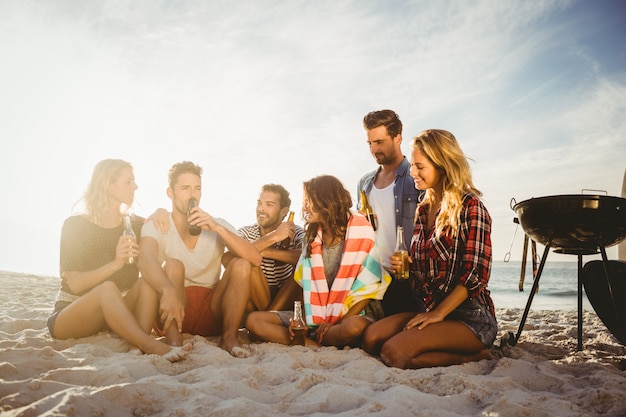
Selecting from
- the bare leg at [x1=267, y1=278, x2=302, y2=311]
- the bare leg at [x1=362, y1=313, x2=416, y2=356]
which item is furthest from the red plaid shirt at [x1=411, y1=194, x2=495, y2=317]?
the bare leg at [x1=267, y1=278, x2=302, y2=311]

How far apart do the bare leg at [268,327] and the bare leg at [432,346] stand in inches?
35.5

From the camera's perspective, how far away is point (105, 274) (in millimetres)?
3553

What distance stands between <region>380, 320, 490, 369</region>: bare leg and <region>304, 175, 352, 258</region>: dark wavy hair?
1.07 meters

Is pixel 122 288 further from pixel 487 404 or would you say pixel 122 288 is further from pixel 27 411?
pixel 487 404

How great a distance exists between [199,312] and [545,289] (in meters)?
16.1

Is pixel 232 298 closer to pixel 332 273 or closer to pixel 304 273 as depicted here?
pixel 304 273

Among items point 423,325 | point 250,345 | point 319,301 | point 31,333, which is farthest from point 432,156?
point 31,333

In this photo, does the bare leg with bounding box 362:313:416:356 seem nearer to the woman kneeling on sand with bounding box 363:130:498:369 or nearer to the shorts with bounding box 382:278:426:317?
the woman kneeling on sand with bounding box 363:130:498:369

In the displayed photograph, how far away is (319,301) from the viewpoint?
3.68 meters

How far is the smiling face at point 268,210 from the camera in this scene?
454cm

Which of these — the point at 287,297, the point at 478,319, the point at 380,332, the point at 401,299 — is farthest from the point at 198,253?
the point at 478,319

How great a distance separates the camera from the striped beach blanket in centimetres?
363

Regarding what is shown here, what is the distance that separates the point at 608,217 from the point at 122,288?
13.2 feet

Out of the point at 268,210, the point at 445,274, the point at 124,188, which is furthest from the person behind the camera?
the point at 268,210
